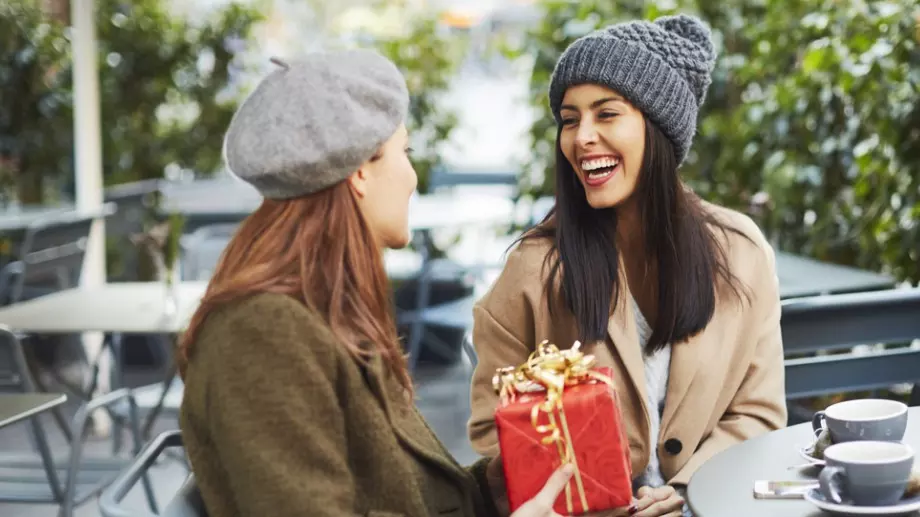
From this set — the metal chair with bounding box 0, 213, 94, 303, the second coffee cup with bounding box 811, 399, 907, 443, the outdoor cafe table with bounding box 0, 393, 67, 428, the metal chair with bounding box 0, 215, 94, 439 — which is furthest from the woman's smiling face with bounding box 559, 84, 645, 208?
the metal chair with bounding box 0, 213, 94, 303

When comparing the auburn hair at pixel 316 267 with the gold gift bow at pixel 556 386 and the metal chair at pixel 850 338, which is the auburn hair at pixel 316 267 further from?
the metal chair at pixel 850 338

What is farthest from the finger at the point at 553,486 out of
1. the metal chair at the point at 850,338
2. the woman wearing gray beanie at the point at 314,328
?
the metal chair at the point at 850,338

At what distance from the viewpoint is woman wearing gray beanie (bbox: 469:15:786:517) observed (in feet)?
7.22

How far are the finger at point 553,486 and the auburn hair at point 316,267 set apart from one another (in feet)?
0.86

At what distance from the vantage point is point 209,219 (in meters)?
6.54

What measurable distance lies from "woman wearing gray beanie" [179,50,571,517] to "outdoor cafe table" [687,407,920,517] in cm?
19

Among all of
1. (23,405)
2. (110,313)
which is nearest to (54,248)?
(110,313)

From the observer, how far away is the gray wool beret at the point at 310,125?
1.56 metres

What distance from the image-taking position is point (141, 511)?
1.66 meters

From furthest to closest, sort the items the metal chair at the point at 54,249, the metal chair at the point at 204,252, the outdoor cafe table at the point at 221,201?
the outdoor cafe table at the point at 221,201
the metal chair at the point at 204,252
the metal chair at the point at 54,249

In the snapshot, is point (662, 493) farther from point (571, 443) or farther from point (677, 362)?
point (571, 443)

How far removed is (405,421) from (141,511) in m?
0.37

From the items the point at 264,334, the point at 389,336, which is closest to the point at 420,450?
the point at 389,336

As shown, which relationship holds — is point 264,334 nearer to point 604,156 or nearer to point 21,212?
point 604,156
